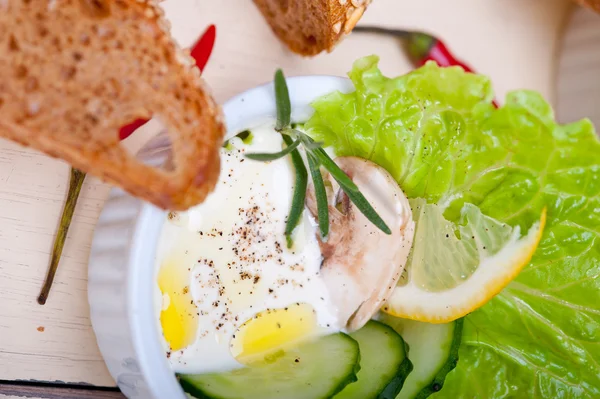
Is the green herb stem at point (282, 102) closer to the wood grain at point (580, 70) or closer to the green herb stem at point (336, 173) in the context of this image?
the green herb stem at point (336, 173)

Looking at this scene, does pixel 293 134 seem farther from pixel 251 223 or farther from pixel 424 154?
pixel 424 154

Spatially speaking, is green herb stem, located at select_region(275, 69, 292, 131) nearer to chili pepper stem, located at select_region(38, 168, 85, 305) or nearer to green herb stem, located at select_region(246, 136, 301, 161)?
green herb stem, located at select_region(246, 136, 301, 161)

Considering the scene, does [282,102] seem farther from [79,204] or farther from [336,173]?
[79,204]

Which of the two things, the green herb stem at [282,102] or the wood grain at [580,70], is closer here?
the green herb stem at [282,102]

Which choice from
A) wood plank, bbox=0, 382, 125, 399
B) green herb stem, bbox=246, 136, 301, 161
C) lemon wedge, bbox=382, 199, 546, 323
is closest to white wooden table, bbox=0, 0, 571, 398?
wood plank, bbox=0, 382, 125, 399

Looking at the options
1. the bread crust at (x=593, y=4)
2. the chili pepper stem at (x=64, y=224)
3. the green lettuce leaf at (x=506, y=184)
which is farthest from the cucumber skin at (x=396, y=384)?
the bread crust at (x=593, y=4)

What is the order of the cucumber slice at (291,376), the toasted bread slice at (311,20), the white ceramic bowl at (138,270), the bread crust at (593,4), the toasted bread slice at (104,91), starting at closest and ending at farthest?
the toasted bread slice at (104,91), the white ceramic bowl at (138,270), the cucumber slice at (291,376), the toasted bread slice at (311,20), the bread crust at (593,4)

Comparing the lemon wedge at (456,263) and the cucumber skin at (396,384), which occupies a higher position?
the lemon wedge at (456,263)

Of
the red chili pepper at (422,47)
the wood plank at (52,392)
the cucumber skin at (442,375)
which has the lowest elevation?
the wood plank at (52,392)

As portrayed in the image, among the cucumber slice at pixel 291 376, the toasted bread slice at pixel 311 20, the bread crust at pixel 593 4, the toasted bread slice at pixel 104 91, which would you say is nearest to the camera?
the toasted bread slice at pixel 104 91
